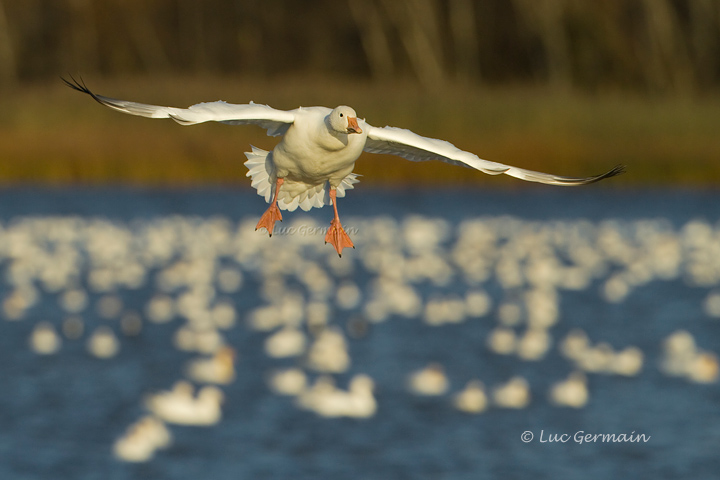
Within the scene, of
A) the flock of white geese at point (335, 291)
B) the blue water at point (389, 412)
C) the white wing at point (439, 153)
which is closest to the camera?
the white wing at point (439, 153)

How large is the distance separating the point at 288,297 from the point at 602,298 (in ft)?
19.6

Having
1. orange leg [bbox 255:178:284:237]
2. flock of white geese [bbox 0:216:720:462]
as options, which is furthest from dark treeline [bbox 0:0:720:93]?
orange leg [bbox 255:178:284:237]

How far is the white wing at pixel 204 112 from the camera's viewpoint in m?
6.09

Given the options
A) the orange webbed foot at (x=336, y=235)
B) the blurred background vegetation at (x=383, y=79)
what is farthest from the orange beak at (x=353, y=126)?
the blurred background vegetation at (x=383, y=79)

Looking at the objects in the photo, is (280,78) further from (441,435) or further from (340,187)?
(340,187)

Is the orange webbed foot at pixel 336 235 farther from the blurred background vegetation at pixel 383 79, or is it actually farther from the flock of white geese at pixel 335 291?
the blurred background vegetation at pixel 383 79

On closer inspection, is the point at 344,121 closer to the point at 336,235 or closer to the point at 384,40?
the point at 336,235

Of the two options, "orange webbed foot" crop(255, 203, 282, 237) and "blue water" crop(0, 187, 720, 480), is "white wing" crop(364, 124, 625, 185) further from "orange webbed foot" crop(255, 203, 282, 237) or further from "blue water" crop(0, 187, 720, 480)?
"blue water" crop(0, 187, 720, 480)

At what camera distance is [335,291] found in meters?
22.0

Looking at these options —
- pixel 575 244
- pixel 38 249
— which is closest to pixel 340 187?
pixel 38 249

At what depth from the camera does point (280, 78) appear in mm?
40719

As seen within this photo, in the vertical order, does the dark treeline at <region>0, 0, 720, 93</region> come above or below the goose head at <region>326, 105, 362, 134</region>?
above

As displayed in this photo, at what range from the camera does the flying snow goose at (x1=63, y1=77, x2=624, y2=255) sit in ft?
20.5

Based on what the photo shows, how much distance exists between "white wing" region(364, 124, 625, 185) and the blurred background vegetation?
50.6 ft
